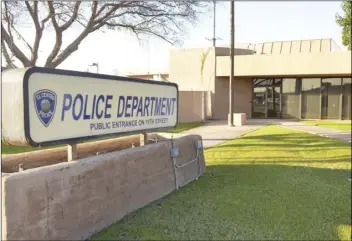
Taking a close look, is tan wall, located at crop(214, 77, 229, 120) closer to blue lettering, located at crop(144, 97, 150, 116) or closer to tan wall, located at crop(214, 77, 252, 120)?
tan wall, located at crop(214, 77, 252, 120)

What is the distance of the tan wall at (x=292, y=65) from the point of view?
19875 millimetres

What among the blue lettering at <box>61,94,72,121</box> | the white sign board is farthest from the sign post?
the blue lettering at <box>61,94,72,121</box>

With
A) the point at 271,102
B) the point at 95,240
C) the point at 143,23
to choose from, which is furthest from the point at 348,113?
the point at 95,240

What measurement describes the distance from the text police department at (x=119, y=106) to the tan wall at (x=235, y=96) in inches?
632

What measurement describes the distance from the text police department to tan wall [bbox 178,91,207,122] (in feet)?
46.0

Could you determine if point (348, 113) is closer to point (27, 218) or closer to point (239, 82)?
point (239, 82)

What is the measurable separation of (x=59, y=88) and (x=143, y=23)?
36.3ft

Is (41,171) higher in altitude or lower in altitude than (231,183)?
higher

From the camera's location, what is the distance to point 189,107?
21.1 m

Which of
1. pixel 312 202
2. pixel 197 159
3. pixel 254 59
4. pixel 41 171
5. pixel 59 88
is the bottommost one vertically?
pixel 312 202

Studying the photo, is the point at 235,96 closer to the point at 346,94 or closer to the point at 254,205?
the point at 346,94

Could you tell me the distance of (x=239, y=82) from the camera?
23.0 metres

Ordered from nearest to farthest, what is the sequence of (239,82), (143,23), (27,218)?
(27,218) < (143,23) < (239,82)

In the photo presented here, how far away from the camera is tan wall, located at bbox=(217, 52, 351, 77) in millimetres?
19875
